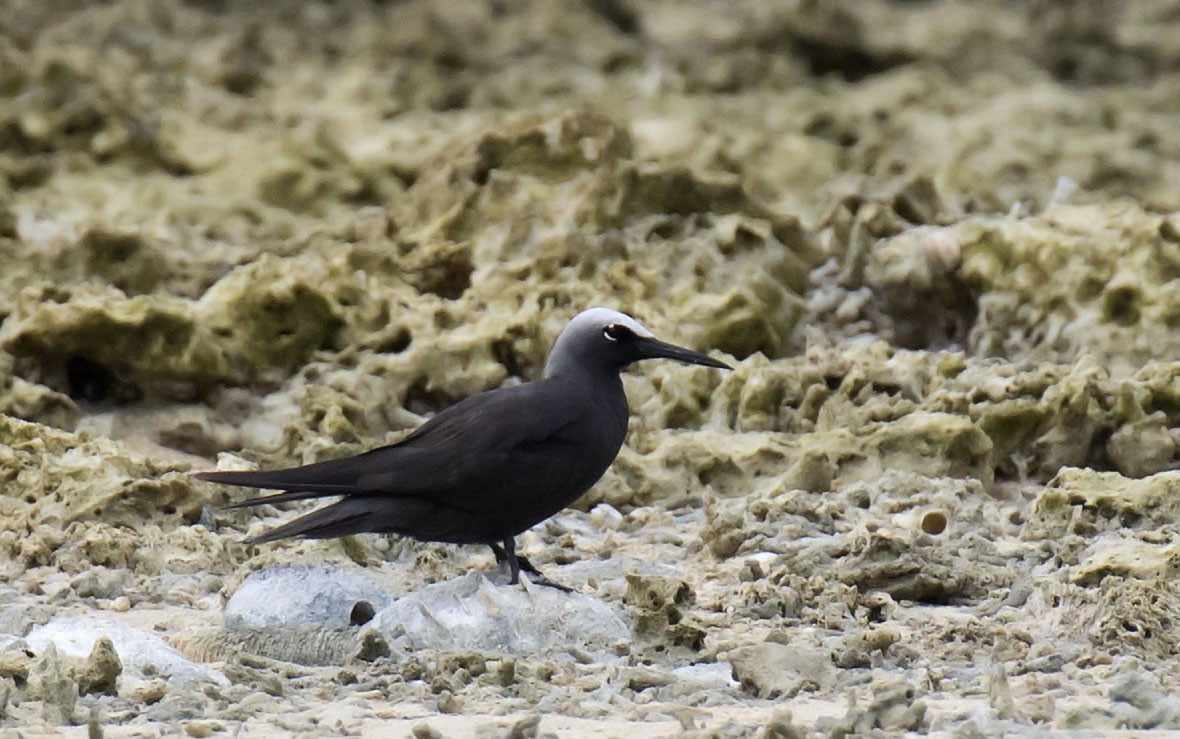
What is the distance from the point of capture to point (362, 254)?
9.01m

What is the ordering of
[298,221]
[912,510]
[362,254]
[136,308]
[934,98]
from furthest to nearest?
[934,98]
[298,221]
[362,254]
[136,308]
[912,510]

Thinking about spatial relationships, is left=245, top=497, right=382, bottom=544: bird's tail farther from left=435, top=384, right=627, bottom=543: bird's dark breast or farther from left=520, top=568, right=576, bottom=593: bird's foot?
left=520, top=568, right=576, bottom=593: bird's foot

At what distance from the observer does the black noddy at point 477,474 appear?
5617 millimetres

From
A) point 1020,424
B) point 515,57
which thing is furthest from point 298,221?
point 1020,424

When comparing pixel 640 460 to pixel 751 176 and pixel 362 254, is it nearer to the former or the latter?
pixel 362 254

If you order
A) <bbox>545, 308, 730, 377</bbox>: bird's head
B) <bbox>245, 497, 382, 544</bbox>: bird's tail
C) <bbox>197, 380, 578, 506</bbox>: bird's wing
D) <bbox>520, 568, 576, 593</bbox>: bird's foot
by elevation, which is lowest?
<bbox>520, 568, 576, 593</bbox>: bird's foot

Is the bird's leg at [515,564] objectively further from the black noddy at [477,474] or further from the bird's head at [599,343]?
the bird's head at [599,343]

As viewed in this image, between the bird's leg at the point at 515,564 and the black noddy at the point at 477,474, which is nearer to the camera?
the black noddy at the point at 477,474

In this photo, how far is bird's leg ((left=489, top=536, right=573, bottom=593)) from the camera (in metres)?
5.75

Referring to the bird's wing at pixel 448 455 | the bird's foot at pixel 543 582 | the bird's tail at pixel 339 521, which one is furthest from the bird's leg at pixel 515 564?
the bird's tail at pixel 339 521

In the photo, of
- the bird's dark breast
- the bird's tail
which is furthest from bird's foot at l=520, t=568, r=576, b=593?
the bird's tail

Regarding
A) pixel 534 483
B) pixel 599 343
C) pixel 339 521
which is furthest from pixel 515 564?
pixel 599 343

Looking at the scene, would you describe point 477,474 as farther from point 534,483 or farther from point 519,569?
point 519,569

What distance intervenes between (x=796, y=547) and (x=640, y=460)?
1.22m
